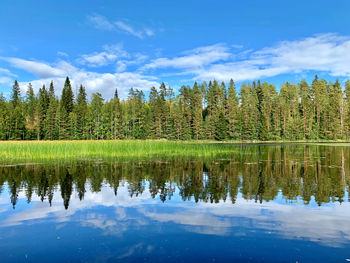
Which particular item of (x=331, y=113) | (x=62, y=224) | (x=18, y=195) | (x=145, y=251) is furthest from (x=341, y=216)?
(x=331, y=113)

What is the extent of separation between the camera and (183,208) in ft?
30.5

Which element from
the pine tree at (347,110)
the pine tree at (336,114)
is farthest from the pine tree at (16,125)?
the pine tree at (347,110)

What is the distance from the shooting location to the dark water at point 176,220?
19.0ft

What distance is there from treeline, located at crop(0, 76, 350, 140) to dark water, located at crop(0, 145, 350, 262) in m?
74.4

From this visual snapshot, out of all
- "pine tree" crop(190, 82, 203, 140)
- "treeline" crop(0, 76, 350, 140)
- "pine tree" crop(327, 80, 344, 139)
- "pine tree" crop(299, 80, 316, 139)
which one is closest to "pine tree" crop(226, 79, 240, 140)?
"treeline" crop(0, 76, 350, 140)

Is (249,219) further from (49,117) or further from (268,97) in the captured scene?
(268,97)

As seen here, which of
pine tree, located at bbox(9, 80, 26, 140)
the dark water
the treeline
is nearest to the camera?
the dark water

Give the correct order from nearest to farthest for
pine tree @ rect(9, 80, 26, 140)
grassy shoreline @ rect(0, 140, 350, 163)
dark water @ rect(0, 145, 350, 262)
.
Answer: dark water @ rect(0, 145, 350, 262) < grassy shoreline @ rect(0, 140, 350, 163) < pine tree @ rect(9, 80, 26, 140)

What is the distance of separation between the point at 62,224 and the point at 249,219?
5738 mm

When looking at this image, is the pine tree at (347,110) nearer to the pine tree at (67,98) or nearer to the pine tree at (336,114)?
the pine tree at (336,114)

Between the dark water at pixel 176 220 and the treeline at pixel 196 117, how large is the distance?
74384 mm

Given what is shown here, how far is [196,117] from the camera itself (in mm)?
88500

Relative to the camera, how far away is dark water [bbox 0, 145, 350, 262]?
19.0 ft

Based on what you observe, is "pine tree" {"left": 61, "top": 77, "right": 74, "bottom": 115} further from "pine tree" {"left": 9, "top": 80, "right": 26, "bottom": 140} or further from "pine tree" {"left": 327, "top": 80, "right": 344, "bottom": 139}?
"pine tree" {"left": 327, "top": 80, "right": 344, "bottom": 139}
